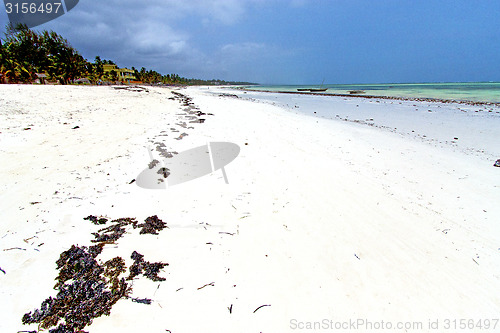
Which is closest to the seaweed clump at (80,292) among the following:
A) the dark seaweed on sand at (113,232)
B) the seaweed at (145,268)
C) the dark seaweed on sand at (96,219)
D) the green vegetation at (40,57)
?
the seaweed at (145,268)

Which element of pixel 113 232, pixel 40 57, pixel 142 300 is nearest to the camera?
pixel 142 300

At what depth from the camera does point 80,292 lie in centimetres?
225

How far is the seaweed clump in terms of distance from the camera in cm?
197

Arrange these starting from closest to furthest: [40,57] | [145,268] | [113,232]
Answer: [145,268], [113,232], [40,57]

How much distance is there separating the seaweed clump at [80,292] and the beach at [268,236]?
81 millimetres

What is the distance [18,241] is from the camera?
9.18 feet

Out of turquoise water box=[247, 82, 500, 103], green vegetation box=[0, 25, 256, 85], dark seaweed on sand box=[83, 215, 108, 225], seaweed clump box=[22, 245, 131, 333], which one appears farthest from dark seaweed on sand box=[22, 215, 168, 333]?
green vegetation box=[0, 25, 256, 85]

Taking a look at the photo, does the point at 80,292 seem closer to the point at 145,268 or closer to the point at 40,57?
the point at 145,268

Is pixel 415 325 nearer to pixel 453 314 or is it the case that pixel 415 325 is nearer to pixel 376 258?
pixel 453 314

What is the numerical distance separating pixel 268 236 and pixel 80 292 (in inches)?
87.6

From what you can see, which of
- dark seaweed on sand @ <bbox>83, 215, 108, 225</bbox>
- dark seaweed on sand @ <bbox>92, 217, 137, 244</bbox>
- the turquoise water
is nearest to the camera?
dark seaweed on sand @ <bbox>92, 217, 137, 244</bbox>

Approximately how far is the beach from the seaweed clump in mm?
81

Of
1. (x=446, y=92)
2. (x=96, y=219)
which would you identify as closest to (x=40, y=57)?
(x=96, y=219)

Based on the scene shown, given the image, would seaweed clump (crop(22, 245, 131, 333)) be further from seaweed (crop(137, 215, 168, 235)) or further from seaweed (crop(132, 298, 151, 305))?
seaweed (crop(137, 215, 168, 235))
